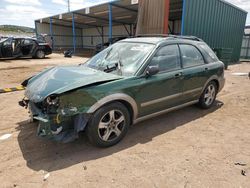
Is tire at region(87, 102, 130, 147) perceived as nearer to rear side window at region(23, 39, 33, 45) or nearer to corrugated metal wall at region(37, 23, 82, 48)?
rear side window at region(23, 39, 33, 45)

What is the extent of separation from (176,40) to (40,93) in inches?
108

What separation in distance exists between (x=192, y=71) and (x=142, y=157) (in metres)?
2.16

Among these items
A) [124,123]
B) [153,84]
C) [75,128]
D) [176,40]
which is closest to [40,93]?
[75,128]

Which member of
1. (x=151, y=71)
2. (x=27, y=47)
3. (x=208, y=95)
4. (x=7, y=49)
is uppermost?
(x=27, y=47)

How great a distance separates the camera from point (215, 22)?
13.1 metres

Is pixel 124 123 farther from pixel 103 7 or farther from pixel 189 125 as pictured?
pixel 103 7

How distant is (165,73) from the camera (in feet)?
12.2

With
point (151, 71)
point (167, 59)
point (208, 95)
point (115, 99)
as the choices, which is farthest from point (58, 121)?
point (208, 95)

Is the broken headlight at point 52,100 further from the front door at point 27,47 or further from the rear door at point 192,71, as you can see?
the front door at point 27,47

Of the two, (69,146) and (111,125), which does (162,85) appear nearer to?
(111,125)

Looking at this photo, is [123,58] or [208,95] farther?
[208,95]

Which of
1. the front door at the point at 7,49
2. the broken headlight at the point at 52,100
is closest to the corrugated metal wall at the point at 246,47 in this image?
the front door at the point at 7,49

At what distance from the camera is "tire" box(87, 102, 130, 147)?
2.94m

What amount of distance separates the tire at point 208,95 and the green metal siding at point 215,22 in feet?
23.4
